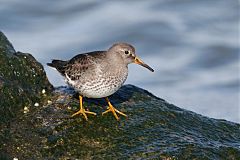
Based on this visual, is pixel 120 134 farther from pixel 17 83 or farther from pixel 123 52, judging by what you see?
pixel 17 83

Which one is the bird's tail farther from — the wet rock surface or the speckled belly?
the speckled belly

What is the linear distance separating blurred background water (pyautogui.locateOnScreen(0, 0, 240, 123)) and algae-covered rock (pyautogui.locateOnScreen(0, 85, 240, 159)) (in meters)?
3.83

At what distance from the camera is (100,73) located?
293 inches

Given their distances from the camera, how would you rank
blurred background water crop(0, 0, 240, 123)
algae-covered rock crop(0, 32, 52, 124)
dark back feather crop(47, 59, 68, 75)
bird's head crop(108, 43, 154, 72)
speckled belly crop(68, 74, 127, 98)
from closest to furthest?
algae-covered rock crop(0, 32, 52, 124)
speckled belly crop(68, 74, 127, 98)
bird's head crop(108, 43, 154, 72)
dark back feather crop(47, 59, 68, 75)
blurred background water crop(0, 0, 240, 123)

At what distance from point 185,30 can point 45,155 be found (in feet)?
29.1

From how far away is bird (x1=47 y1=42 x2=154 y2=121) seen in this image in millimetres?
7336

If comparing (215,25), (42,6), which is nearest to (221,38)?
(215,25)

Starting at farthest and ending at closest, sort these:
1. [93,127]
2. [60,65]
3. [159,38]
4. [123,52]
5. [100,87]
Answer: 1. [159,38]
2. [60,65]
3. [123,52]
4. [100,87]
5. [93,127]

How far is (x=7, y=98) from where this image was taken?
7.16 meters

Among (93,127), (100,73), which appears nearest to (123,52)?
(100,73)

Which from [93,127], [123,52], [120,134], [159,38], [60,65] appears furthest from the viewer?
[159,38]

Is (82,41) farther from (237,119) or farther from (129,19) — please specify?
(237,119)

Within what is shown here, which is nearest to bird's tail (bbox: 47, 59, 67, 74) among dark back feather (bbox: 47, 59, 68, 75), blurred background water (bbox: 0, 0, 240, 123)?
dark back feather (bbox: 47, 59, 68, 75)

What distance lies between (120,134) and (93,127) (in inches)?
12.5
